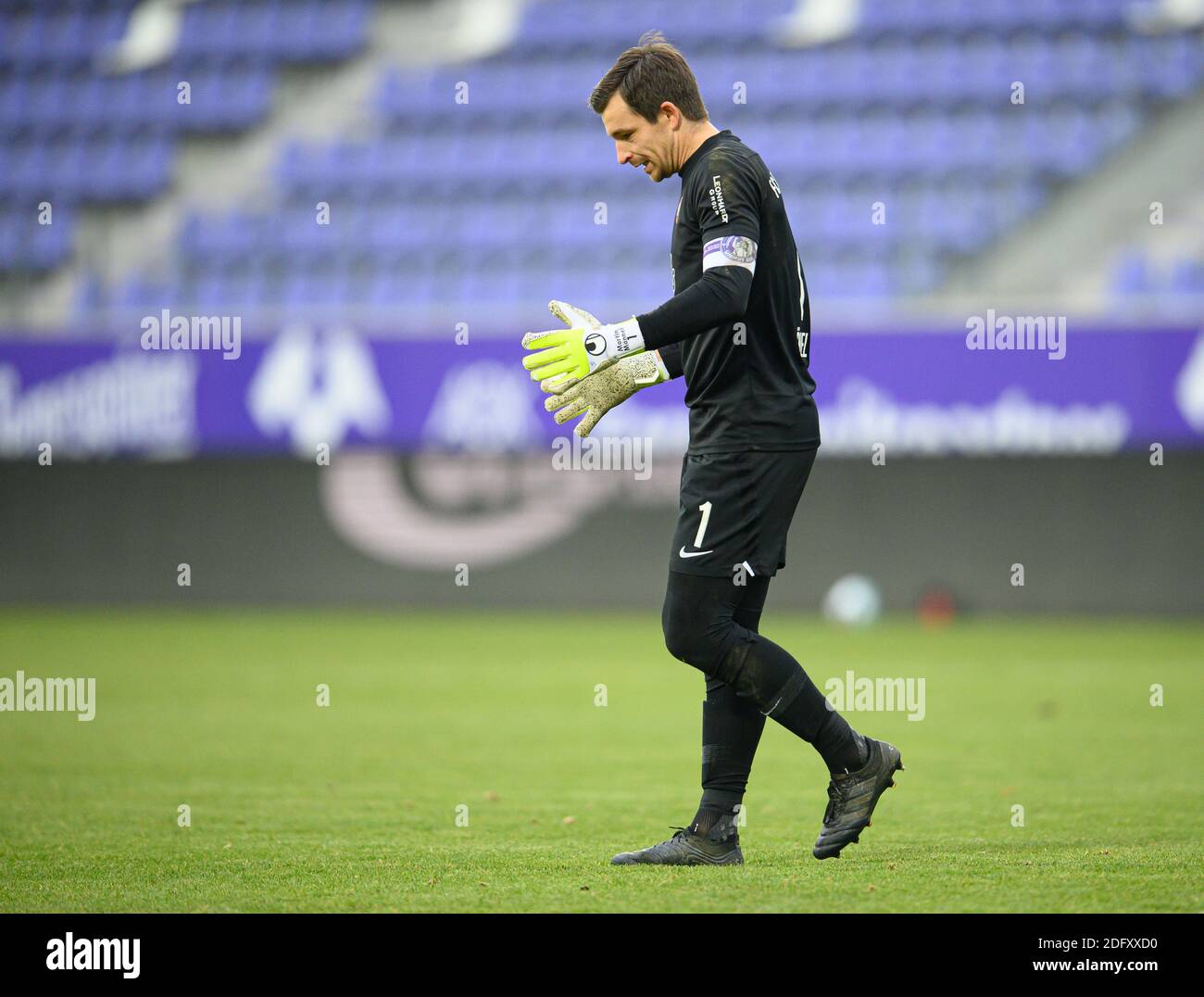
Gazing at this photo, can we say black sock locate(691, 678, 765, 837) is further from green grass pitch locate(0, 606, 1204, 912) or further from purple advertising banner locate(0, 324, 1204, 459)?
purple advertising banner locate(0, 324, 1204, 459)

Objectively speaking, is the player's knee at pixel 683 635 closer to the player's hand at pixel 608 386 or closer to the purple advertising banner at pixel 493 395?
the player's hand at pixel 608 386

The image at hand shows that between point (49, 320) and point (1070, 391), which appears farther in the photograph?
point (49, 320)

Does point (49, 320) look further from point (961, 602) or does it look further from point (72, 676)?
point (961, 602)

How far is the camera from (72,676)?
1041cm

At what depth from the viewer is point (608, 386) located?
15.6 feet

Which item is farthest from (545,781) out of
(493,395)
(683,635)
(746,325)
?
Answer: (493,395)

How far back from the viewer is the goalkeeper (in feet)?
14.3

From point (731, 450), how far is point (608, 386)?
1.76 feet

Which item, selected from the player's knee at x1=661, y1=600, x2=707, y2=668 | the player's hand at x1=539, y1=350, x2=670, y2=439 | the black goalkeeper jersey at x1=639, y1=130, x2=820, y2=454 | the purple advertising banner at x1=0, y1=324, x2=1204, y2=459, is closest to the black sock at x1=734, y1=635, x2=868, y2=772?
the player's knee at x1=661, y1=600, x2=707, y2=668

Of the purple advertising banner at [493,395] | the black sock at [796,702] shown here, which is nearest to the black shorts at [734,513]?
the black sock at [796,702]

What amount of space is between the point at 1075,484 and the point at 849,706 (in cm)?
716

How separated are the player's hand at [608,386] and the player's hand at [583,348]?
349 millimetres

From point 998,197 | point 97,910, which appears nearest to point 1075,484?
point 998,197

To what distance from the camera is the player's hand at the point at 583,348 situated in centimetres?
416
